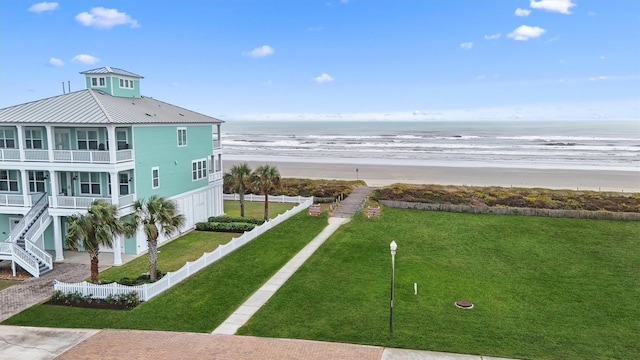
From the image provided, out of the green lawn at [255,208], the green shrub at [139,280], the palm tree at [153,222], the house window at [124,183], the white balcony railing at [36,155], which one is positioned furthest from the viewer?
the green lawn at [255,208]

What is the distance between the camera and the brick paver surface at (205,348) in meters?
13.8

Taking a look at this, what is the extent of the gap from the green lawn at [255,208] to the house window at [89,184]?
1147 cm

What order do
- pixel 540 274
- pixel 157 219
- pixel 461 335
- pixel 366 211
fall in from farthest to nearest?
pixel 366 211 → pixel 540 274 → pixel 157 219 → pixel 461 335

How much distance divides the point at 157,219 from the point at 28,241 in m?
7.78

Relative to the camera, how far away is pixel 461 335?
1514 centimetres

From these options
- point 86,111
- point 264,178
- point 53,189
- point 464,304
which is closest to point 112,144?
point 86,111

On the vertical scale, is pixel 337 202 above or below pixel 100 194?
below

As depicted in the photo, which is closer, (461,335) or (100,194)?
(461,335)

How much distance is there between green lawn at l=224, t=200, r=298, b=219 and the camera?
1386 inches

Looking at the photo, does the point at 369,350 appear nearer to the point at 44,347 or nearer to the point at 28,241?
the point at 44,347

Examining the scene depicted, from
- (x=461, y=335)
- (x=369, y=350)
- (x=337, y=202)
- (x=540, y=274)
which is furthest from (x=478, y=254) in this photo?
(x=337, y=202)

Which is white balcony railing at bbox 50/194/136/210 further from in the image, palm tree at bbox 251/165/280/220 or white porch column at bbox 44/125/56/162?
palm tree at bbox 251/165/280/220

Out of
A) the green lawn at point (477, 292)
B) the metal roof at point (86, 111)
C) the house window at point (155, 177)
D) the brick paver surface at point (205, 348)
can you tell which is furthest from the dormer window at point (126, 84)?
the brick paver surface at point (205, 348)

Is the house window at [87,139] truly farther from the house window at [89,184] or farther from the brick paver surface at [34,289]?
the brick paver surface at [34,289]
